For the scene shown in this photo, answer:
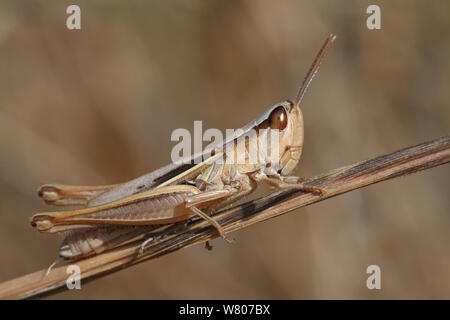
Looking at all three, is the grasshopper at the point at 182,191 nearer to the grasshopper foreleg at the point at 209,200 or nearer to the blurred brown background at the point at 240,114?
the grasshopper foreleg at the point at 209,200

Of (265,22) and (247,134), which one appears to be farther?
(265,22)

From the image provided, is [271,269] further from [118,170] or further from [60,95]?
[60,95]

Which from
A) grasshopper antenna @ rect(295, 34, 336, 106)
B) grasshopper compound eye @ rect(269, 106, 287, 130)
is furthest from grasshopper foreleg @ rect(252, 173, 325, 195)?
grasshopper antenna @ rect(295, 34, 336, 106)

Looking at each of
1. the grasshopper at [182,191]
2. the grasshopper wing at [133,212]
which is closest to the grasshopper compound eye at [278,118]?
the grasshopper at [182,191]

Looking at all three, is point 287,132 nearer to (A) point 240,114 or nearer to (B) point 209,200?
(B) point 209,200

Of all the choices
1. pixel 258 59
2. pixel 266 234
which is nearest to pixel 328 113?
pixel 258 59

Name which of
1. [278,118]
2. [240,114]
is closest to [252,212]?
[278,118]

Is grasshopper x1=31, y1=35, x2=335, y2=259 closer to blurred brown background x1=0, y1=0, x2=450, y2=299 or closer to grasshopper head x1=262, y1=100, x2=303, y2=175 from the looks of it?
grasshopper head x1=262, y1=100, x2=303, y2=175
